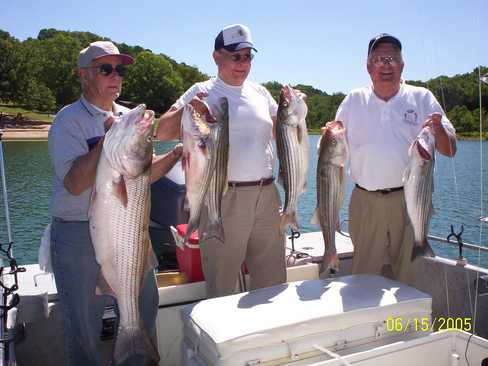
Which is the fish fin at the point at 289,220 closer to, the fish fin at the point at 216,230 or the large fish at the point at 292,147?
the large fish at the point at 292,147

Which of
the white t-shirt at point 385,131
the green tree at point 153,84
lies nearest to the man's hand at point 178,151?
the white t-shirt at point 385,131

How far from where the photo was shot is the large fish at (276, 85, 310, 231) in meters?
3.91

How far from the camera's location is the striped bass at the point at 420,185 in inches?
151

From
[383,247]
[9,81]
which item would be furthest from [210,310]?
[9,81]

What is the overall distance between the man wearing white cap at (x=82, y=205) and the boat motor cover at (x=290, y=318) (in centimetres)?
73

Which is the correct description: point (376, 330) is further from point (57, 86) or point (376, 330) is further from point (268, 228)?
point (57, 86)

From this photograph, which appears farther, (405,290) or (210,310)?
(405,290)

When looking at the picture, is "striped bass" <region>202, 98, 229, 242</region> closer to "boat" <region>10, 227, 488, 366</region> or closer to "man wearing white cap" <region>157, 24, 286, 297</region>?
"man wearing white cap" <region>157, 24, 286, 297</region>

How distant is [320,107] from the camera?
722 inches

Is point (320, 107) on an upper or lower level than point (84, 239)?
upper

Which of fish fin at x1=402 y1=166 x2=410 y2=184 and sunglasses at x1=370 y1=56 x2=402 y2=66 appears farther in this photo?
sunglasses at x1=370 y1=56 x2=402 y2=66

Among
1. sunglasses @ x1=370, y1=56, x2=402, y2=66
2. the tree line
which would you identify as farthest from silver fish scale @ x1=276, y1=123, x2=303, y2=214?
the tree line

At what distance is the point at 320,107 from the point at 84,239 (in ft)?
52.4

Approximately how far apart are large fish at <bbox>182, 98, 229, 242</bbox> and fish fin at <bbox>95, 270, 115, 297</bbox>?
26.6 inches
